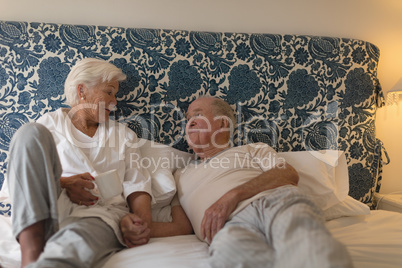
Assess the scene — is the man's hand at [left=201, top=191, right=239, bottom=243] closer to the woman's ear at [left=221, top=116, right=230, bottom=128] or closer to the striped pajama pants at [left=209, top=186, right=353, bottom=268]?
the striped pajama pants at [left=209, top=186, right=353, bottom=268]

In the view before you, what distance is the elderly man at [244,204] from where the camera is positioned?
924 millimetres

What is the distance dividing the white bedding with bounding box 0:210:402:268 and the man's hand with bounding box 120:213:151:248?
0.17 feet

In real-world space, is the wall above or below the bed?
above

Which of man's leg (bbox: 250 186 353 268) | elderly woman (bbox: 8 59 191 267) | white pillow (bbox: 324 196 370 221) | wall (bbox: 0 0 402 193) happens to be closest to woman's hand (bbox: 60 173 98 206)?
elderly woman (bbox: 8 59 191 267)

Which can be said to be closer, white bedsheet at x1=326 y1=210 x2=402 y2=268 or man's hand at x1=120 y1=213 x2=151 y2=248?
white bedsheet at x1=326 y1=210 x2=402 y2=268

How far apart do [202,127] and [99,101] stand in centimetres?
57

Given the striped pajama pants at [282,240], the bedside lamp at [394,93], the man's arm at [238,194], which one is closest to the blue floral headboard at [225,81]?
the bedside lamp at [394,93]

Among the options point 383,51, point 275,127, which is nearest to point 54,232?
point 275,127

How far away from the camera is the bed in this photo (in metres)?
1.79

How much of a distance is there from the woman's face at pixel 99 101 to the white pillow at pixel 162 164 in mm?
276

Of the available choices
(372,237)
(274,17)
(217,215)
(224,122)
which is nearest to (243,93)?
(224,122)

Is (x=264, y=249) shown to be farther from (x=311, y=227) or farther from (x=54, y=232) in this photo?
(x=54, y=232)

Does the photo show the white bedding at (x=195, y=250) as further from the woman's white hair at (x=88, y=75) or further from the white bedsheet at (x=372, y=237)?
the woman's white hair at (x=88, y=75)

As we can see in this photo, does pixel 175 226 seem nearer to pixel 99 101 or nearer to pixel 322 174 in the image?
pixel 99 101
